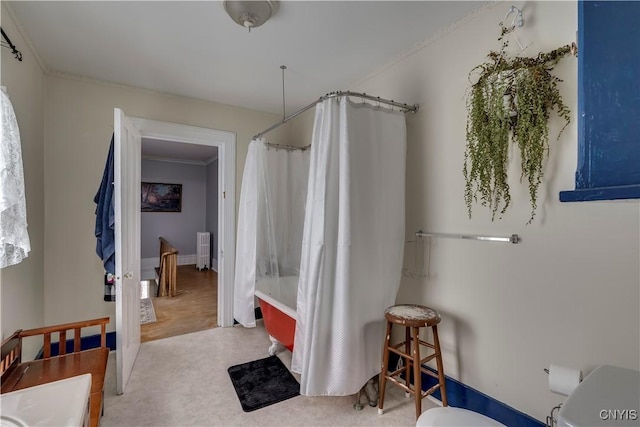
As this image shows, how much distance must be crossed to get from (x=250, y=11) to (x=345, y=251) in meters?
1.43

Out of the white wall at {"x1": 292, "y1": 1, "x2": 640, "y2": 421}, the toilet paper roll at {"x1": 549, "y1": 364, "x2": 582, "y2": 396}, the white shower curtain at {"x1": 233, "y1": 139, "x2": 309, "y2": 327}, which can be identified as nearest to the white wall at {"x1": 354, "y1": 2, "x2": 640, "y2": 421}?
the white wall at {"x1": 292, "y1": 1, "x2": 640, "y2": 421}

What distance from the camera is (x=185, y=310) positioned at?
3.67m

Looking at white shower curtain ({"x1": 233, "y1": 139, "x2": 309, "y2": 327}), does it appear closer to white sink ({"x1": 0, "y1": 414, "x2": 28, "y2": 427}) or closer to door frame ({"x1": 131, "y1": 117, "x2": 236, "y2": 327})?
door frame ({"x1": 131, "y1": 117, "x2": 236, "y2": 327})

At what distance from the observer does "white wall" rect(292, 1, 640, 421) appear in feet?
4.18

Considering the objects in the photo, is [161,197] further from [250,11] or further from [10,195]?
[250,11]

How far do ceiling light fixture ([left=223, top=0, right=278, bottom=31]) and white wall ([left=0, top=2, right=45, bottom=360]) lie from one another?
4.10 ft

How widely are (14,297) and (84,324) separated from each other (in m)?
0.44

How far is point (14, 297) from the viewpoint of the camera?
5.79 ft

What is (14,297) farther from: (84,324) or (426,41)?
(426,41)

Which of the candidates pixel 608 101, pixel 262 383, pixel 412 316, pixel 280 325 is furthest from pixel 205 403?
pixel 608 101

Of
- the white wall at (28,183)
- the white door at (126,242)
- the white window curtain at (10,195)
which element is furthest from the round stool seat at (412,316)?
the white wall at (28,183)

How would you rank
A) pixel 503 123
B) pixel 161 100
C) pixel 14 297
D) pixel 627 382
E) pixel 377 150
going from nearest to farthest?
pixel 627 382 → pixel 503 123 → pixel 14 297 → pixel 377 150 → pixel 161 100

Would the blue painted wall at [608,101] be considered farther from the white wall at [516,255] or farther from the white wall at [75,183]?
the white wall at [75,183]

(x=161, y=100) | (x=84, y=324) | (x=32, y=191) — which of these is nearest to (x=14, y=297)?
(x=84, y=324)
